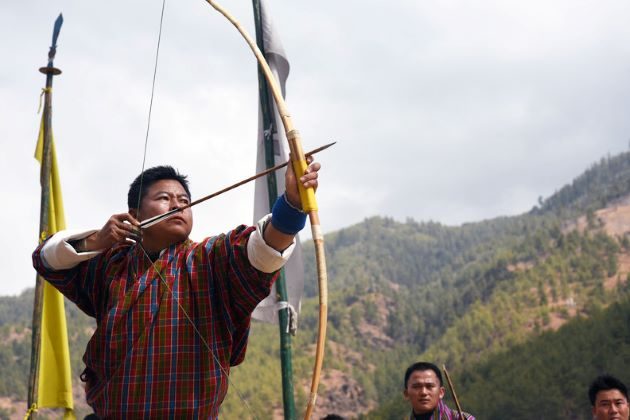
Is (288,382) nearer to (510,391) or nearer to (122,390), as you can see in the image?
(122,390)

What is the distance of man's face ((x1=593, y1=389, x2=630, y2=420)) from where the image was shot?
5.04 metres

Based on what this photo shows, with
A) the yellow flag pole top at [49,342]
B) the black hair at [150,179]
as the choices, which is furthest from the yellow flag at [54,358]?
the black hair at [150,179]

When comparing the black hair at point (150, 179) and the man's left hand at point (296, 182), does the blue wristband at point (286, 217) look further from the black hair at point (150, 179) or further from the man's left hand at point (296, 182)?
the black hair at point (150, 179)

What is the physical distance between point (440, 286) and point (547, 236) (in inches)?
841

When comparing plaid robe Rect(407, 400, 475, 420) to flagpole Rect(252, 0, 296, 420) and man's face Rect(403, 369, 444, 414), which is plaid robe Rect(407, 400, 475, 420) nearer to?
man's face Rect(403, 369, 444, 414)

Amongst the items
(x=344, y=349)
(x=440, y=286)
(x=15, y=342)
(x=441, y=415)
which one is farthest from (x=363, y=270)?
(x=441, y=415)

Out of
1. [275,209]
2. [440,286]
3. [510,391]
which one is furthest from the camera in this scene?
[440,286]

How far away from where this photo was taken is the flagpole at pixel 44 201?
20.9 ft

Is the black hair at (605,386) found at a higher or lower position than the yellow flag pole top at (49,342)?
lower

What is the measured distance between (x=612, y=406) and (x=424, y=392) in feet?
3.86

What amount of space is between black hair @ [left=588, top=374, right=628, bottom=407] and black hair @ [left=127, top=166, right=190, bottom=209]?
9.66 feet

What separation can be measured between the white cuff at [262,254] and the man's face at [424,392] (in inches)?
112

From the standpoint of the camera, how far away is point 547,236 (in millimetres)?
100438

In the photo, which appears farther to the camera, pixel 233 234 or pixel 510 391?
pixel 510 391
